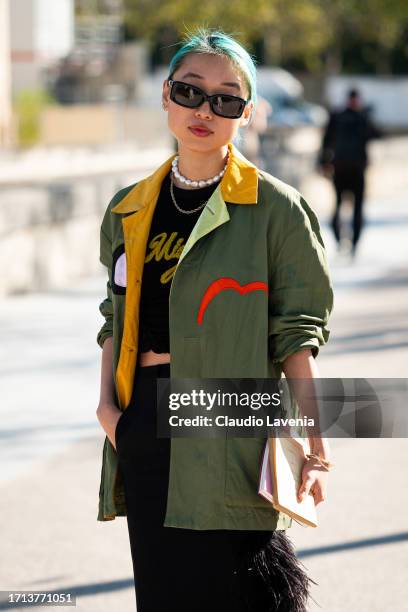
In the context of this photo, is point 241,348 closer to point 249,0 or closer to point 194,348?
point 194,348

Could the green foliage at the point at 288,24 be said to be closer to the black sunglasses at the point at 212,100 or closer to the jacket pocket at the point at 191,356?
the black sunglasses at the point at 212,100

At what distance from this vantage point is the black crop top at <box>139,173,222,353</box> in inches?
121

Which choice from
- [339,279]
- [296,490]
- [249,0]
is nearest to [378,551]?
[296,490]

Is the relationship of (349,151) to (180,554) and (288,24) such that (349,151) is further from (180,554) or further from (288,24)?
(288,24)

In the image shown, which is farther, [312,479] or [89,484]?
[89,484]

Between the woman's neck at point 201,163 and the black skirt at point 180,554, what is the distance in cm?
48

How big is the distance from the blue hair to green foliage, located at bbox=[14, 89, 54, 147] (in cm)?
3928

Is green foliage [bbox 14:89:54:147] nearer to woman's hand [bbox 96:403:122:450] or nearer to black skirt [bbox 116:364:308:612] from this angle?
woman's hand [bbox 96:403:122:450]

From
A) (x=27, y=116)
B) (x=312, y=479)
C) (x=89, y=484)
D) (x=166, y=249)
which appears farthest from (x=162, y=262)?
(x=27, y=116)

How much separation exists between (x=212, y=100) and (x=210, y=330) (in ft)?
1.88

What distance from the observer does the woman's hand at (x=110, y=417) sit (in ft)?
10.3

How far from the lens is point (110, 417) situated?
3168 millimetres

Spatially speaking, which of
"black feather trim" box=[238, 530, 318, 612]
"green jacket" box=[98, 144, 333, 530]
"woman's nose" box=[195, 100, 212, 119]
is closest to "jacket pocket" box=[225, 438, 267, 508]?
"green jacket" box=[98, 144, 333, 530]

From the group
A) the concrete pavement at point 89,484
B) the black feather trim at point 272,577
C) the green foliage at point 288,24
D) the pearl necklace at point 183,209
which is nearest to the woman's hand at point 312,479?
the black feather trim at point 272,577
